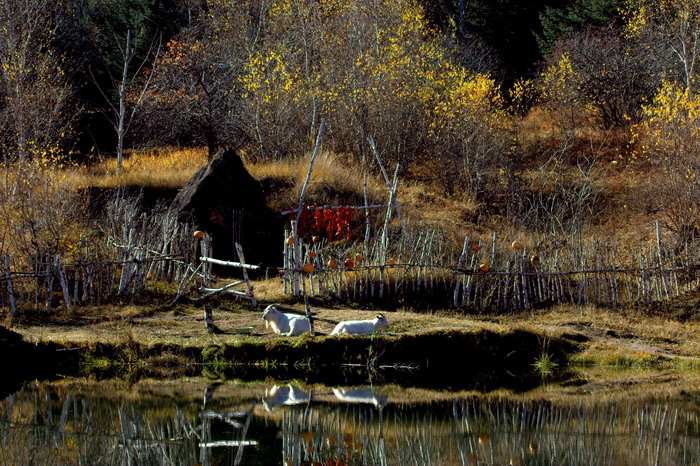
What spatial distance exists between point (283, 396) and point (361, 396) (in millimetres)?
940

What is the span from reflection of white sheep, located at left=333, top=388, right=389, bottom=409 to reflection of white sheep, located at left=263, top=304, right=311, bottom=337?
1879 millimetres

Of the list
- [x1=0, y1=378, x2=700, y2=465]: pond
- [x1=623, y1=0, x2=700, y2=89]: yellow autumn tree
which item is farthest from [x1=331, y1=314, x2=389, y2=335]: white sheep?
[x1=623, y1=0, x2=700, y2=89]: yellow autumn tree

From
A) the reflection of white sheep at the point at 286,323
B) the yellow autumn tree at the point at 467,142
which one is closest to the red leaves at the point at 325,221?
the reflection of white sheep at the point at 286,323

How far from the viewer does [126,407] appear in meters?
9.33

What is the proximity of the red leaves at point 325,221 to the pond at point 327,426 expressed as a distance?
7.73 m

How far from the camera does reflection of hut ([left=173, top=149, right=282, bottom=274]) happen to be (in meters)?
18.3

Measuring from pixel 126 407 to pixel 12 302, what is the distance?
16.2ft

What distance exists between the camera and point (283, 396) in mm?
9961

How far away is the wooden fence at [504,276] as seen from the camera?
47.6 feet

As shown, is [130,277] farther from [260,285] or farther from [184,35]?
[184,35]

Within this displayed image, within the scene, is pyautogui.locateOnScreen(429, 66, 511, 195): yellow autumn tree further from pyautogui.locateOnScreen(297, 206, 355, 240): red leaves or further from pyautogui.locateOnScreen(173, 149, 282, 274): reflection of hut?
pyautogui.locateOnScreen(173, 149, 282, 274): reflection of hut

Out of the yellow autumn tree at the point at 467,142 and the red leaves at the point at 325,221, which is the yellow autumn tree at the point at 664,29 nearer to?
the yellow autumn tree at the point at 467,142

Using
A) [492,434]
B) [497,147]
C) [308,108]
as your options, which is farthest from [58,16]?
[492,434]

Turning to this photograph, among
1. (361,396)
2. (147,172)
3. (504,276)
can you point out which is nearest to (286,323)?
(361,396)
